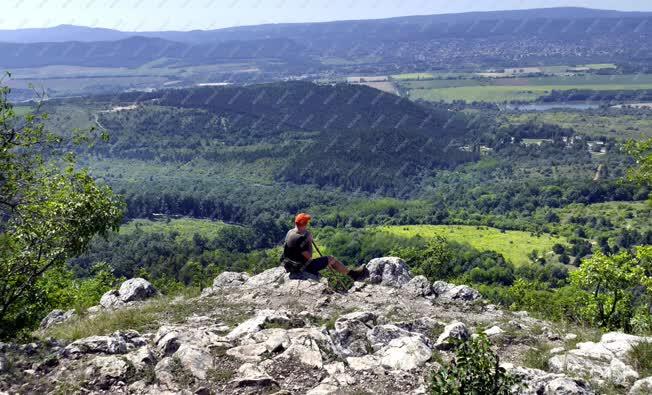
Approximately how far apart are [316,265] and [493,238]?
103m

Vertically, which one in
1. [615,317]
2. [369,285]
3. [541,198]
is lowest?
[541,198]

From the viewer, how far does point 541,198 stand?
156 meters

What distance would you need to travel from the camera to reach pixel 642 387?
11.1m

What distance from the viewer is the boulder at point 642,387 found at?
10.9 meters

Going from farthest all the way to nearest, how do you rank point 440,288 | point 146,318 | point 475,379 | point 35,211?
1. point 440,288
2. point 146,318
3. point 35,211
4. point 475,379

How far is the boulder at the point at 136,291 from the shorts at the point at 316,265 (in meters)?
6.62

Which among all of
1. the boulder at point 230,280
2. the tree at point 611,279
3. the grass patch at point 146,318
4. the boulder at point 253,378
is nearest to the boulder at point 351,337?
the boulder at point 253,378

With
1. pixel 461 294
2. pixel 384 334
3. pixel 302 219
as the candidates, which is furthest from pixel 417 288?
pixel 384 334

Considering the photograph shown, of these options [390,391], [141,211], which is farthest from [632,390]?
[141,211]

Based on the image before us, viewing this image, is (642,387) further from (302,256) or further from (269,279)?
(269,279)

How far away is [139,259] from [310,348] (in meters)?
86.7

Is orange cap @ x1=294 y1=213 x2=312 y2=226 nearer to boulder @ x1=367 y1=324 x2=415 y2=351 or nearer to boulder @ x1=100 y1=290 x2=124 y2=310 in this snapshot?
boulder @ x1=367 y1=324 x2=415 y2=351

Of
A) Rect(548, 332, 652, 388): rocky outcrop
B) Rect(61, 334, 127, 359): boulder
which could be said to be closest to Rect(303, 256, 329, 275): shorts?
Rect(61, 334, 127, 359): boulder

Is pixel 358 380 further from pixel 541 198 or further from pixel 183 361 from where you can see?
pixel 541 198
